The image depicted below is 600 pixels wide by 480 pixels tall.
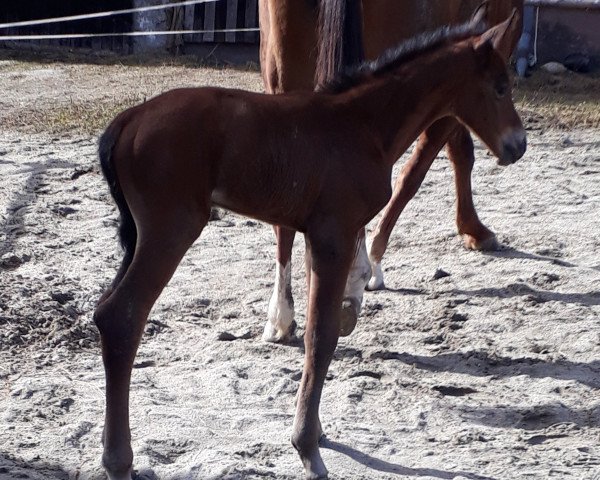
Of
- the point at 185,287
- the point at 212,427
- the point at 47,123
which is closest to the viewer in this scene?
the point at 212,427

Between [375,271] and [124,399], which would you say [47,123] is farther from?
[124,399]

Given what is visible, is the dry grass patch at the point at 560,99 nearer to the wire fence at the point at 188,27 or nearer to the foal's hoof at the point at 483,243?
the foal's hoof at the point at 483,243

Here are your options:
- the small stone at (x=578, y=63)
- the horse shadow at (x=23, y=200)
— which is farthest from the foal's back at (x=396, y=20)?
the small stone at (x=578, y=63)

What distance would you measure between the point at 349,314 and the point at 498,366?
2.20 feet

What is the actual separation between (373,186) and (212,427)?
42.9 inches

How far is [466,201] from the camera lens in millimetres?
5980

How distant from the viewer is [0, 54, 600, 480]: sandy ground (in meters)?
3.65

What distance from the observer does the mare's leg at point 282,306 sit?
4.68 m

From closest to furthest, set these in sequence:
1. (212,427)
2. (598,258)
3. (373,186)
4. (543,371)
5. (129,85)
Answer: (373,186), (212,427), (543,371), (598,258), (129,85)

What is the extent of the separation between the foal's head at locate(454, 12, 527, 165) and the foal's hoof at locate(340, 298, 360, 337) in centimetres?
98

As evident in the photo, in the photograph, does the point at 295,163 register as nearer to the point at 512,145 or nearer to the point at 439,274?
the point at 512,145

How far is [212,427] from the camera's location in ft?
12.6

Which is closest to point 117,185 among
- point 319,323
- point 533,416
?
point 319,323

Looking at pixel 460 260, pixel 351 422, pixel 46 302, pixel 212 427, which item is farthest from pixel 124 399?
pixel 460 260
